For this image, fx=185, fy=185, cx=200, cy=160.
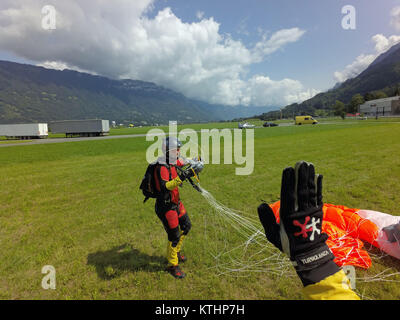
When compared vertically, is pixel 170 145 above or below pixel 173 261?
above

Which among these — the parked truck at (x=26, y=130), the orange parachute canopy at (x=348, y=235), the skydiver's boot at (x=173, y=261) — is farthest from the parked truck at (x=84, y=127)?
the orange parachute canopy at (x=348, y=235)

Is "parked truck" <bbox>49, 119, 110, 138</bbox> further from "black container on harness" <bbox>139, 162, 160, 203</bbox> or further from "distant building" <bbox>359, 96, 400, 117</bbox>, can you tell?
"distant building" <bbox>359, 96, 400, 117</bbox>

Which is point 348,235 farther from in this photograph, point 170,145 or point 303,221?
point 170,145

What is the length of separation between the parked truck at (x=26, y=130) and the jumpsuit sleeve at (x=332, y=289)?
6821 centimetres

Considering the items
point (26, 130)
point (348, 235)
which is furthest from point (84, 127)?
point (348, 235)

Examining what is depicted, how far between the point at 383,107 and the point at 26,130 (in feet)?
529

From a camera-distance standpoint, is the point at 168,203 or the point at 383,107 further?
the point at 383,107

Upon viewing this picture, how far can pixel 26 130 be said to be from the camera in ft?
171

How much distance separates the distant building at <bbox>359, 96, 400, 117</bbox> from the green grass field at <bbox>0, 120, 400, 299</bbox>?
412ft

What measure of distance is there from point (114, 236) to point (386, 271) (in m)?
6.19

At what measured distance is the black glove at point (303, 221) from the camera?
202cm

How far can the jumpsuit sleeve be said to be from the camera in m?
1.76
